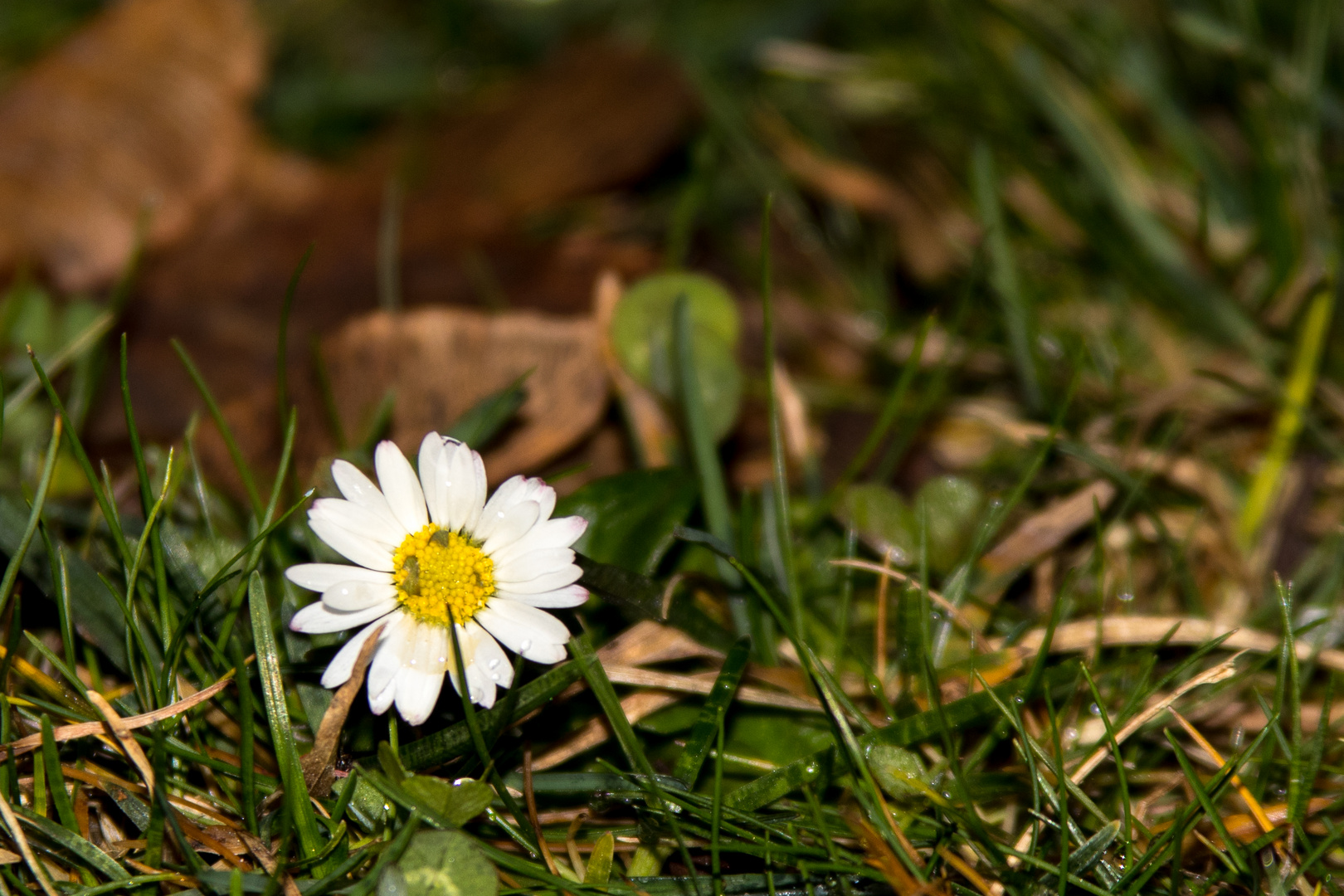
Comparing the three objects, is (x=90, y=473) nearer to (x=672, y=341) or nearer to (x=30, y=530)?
(x=30, y=530)

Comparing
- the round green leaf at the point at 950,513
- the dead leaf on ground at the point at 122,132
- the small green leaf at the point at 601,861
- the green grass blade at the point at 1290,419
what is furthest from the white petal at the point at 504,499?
the dead leaf on ground at the point at 122,132

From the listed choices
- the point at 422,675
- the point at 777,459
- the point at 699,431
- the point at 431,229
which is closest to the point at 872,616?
the point at 777,459

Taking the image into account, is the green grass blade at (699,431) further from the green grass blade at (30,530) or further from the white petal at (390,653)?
the green grass blade at (30,530)

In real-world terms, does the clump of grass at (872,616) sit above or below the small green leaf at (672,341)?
below

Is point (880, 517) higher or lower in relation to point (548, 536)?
lower

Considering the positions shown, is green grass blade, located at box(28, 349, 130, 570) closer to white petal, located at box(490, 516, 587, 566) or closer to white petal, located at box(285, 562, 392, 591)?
white petal, located at box(285, 562, 392, 591)

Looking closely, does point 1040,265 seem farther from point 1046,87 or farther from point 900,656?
point 900,656
